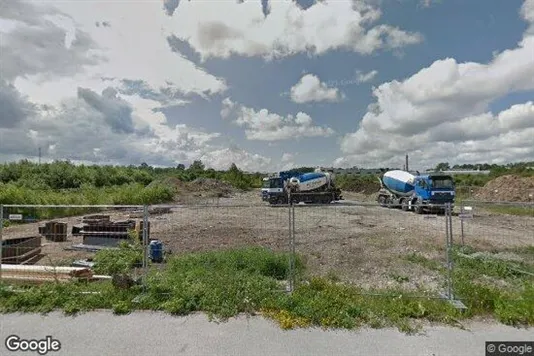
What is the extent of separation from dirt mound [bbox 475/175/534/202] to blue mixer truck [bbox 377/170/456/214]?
32.4ft

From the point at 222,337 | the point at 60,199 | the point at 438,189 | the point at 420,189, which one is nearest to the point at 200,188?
the point at 60,199

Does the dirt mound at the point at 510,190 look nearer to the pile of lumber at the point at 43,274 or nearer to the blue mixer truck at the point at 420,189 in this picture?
the blue mixer truck at the point at 420,189

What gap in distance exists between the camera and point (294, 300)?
492 centimetres

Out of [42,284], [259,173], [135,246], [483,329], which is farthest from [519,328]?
[259,173]

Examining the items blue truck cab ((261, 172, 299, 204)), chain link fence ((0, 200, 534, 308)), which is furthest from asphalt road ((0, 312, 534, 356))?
blue truck cab ((261, 172, 299, 204))

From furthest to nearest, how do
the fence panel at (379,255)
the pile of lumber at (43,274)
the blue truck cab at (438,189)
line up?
the blue truck cab at (438,189)
the fence panel at (379,255)
the pile of lumber at (43,274)

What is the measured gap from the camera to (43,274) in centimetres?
599

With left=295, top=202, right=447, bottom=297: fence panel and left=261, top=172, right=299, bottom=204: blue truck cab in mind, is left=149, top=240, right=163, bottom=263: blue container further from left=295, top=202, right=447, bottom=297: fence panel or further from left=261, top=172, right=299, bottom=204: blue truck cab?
left=261, top=172, right=299, bottom=204: blue truck cab

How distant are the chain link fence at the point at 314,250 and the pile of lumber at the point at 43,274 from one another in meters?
0.02

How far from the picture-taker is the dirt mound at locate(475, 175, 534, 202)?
90.6ft

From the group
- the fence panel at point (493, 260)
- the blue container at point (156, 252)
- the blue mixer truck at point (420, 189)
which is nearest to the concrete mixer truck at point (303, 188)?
the blue mixer truck at point (420, 189)

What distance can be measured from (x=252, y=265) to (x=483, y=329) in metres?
4.22

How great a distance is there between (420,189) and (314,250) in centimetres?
1501

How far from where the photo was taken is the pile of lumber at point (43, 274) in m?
5.92
